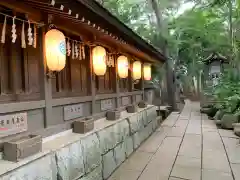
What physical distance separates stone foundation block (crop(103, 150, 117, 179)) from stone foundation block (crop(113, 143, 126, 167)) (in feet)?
0.57

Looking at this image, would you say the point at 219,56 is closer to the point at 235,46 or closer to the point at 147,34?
the point at 235,46

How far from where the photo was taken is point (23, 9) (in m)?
3.22

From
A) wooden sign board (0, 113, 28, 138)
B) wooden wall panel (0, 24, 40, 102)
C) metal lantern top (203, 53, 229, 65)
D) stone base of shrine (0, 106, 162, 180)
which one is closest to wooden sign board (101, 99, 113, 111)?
stone base of shrine (0, 106, 162, 180)

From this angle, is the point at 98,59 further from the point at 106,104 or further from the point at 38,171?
the point at 38,171

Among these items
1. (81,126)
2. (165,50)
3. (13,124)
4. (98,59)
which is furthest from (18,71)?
(165,50)

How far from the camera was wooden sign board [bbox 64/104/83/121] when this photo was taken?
14.4ft

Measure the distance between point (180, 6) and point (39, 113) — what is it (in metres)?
17.0

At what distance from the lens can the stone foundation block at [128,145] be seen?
255 inches

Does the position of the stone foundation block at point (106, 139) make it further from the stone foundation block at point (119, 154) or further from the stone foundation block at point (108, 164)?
the stone foundation block at point (119, 154)

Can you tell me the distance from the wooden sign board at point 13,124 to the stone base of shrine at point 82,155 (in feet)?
1.38

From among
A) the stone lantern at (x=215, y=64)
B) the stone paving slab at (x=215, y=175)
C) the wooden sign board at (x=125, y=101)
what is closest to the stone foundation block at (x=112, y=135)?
the wooden sign board at (x=125, y=101)

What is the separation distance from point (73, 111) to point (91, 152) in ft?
3.07

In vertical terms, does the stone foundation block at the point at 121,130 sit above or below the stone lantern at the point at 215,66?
below

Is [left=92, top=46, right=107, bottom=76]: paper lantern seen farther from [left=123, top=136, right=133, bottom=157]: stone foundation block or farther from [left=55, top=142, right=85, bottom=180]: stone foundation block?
[left=123, top=136, right=133, bottom=157]: stone foundation block
